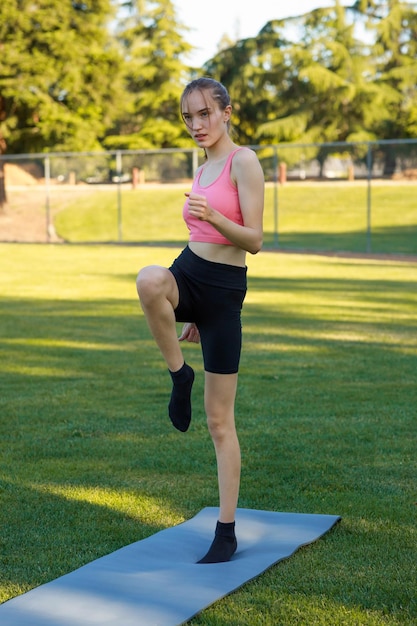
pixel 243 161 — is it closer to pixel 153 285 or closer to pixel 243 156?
pixel 243 156

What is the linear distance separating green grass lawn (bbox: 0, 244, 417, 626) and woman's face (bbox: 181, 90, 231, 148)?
1787 millimetres

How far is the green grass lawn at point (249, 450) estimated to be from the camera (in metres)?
4.04

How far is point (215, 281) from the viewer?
4.12 metres

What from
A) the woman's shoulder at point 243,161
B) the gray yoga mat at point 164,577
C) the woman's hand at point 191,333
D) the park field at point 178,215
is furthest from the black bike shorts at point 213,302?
the park field at point 178,215

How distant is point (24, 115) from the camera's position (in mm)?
44500

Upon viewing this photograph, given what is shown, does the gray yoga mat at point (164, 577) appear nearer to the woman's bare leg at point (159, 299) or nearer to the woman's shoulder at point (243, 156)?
the woman's bare leg at point (159, 299)

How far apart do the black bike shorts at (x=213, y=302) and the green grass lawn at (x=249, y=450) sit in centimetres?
91

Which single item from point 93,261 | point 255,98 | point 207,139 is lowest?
point 93,261

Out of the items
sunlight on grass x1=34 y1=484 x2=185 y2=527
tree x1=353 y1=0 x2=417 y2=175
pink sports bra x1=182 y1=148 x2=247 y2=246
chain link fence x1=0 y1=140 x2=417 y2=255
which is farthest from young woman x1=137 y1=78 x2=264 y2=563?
tree x1=353 y1=0 x2=417 y2=175

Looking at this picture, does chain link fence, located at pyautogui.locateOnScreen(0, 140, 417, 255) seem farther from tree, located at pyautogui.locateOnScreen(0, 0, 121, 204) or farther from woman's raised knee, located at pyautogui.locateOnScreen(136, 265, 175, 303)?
woman's raised knee, located at pyautogui.locateOnScreen(136, 265, 175, 303)

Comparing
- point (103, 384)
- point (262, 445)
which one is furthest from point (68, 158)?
point (262, 445)

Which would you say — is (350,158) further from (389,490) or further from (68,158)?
(389,490)

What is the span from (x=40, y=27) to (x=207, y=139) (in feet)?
129

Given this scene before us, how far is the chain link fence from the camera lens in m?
29.8
